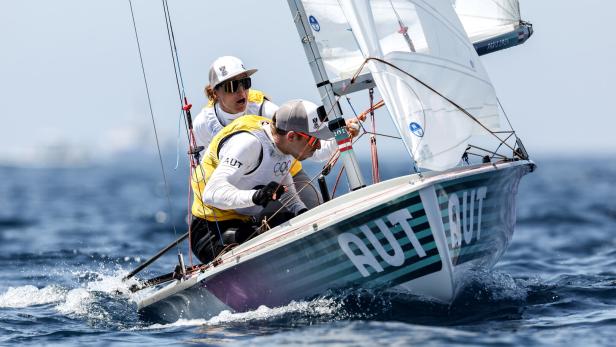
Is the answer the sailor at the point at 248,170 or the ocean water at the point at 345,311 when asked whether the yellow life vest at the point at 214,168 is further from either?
the ocean water at the point at 345,311

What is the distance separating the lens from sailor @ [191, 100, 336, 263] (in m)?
7.57

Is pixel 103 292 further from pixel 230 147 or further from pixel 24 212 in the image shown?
pixel 24 212

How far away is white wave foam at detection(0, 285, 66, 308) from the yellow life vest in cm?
205

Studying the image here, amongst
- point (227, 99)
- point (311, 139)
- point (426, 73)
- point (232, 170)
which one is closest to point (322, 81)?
point (311, 139)

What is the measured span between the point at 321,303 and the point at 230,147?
4.19 feet

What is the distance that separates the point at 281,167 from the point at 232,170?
42 cm

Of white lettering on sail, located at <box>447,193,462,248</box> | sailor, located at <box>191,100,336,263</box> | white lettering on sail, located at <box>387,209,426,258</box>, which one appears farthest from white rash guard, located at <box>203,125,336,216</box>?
white lettering on sail, located at <box>447,193,462,248</box>

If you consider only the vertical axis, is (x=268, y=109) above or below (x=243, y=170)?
above

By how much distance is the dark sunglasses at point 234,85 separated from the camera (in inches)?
337

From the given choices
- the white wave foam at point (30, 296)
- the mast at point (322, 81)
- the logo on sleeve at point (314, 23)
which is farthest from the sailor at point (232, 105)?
the white wave foam at point (30, 296)

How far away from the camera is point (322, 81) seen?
786cm

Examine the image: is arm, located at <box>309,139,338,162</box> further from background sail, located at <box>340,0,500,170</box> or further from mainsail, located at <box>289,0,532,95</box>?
background sail, located at <box>340,0,500,170</box>

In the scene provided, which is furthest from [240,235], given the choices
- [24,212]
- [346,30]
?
[24,212]

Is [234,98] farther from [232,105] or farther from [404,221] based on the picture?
[404,221]
